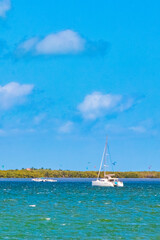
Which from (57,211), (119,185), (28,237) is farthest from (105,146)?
(28,237)

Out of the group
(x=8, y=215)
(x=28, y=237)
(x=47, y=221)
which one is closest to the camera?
(x=28, y=237)

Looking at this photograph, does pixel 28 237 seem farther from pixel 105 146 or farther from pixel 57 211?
pixel 105 146

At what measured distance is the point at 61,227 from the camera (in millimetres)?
49219

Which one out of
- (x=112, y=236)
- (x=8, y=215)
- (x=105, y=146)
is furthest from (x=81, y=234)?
(x=105, y=146)

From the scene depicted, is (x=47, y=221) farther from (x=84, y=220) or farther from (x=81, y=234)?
(x=81, y=234)

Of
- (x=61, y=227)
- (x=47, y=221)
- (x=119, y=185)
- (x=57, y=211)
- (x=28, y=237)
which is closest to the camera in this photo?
(x=28, y=237)

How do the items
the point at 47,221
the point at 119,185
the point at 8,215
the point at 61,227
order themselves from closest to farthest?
the point at 61,227, the point at 47,221, the point at 8,215, the point at 119,185

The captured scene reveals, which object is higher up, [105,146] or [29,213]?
[105,146]

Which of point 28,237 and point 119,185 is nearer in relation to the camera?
point 28,237

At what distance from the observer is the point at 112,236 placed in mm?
44031

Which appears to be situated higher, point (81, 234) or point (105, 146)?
point (105, 146)

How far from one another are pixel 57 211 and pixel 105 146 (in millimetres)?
108677

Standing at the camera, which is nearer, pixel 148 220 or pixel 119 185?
pixel 148 220

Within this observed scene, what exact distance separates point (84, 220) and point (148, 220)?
865 centimetres
